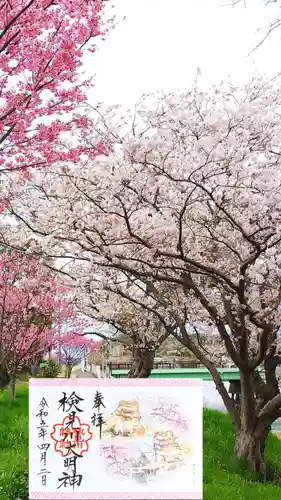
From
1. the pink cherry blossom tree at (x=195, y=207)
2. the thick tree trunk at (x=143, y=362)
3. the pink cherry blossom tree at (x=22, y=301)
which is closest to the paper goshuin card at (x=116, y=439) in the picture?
the pink cherry blossom tree at (x=195, y=207)

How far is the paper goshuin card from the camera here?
346 cm

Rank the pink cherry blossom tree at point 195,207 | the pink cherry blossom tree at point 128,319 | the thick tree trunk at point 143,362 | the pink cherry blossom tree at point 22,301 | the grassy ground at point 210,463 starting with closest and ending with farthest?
the grassy ground at point 210,463 < the pink cherry blossom tree at point 195,207 < the pink cherry blossom tree at point 22,301 < the pink cherry blossom tree at point 128,319 < the thick tree trunk at point 143,362

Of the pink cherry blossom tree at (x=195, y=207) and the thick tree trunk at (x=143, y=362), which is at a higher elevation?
the pink cherry blossom tree at (x=195, y=207)

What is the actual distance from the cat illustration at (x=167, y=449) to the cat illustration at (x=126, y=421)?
105 millimetres

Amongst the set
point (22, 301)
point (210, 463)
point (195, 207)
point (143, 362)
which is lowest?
point (210, 463)

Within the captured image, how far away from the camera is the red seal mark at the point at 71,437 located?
3504 millimetres

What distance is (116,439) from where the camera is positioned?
3.49m

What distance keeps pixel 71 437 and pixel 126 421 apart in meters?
0.35

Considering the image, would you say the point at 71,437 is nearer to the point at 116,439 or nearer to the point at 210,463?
the point at 116,439

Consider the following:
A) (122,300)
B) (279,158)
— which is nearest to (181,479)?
(279,158)

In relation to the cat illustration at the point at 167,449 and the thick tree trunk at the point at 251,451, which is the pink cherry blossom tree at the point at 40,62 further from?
the thick tree trunk at the point at 251,451

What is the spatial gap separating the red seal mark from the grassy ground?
1.83 m

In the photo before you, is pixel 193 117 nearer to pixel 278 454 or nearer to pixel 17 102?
pixel 17 102

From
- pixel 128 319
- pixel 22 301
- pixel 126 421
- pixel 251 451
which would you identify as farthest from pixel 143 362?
pixel 126 421
